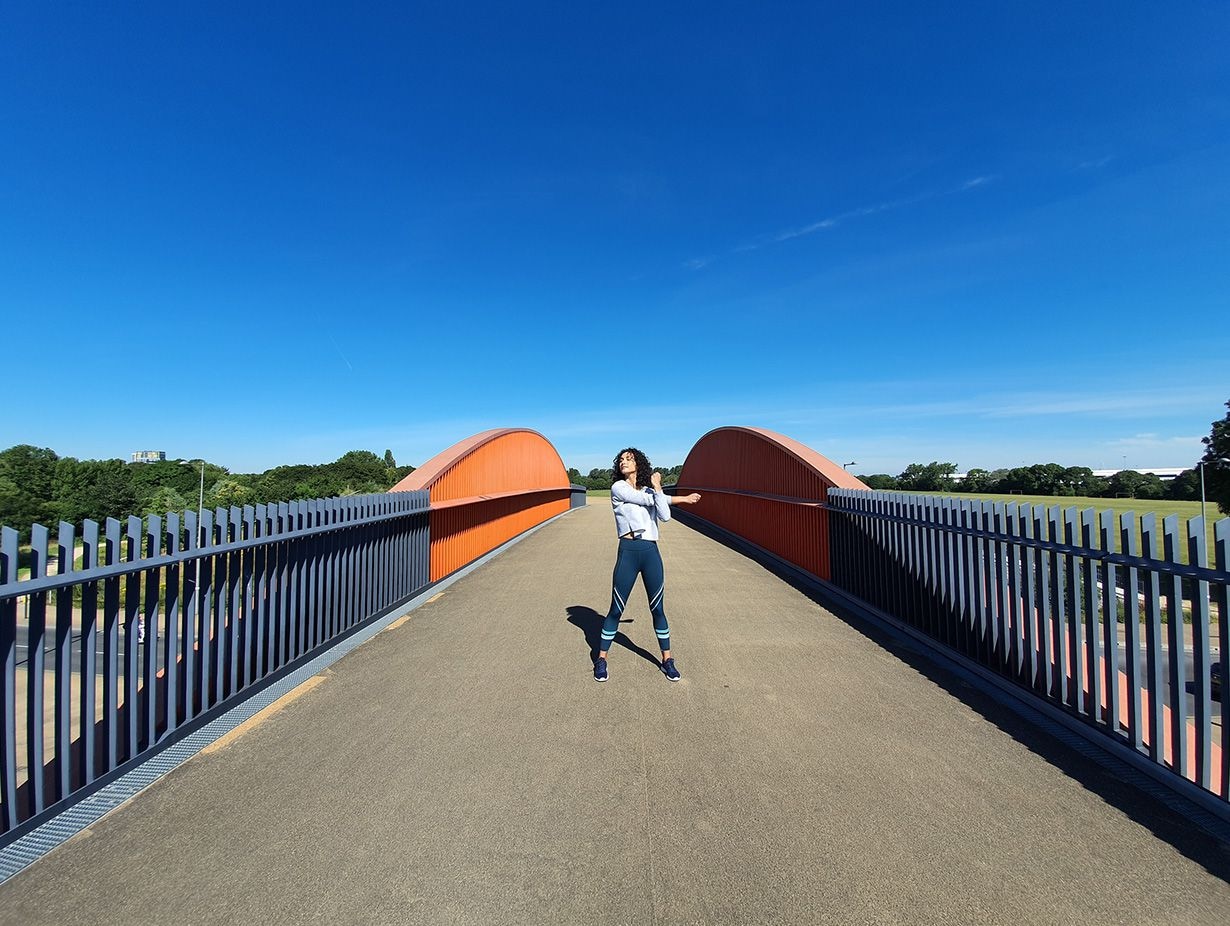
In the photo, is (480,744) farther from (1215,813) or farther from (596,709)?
(1215,813)

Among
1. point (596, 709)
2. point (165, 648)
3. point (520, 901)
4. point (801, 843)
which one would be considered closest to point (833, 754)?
point (801, 843)

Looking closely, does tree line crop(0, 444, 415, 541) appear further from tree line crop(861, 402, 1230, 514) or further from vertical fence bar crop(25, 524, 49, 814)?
tree line crop(861, 402, 1230, 514)

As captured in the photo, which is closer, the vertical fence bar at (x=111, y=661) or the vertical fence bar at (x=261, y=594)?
the vertical fence bar at (x=111, y=661)

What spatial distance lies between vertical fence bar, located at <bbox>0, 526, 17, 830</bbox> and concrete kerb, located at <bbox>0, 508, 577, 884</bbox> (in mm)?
145

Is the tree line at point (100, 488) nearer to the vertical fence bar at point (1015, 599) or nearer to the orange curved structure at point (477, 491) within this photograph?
the orange curved structure at point (477, 491)

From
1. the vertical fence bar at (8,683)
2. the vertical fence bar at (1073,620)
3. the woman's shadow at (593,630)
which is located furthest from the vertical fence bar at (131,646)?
the vertical fence bar at (1073,620)

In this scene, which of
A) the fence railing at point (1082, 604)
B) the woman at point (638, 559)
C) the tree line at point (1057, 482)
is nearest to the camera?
the fence railing at point (1082, 604)

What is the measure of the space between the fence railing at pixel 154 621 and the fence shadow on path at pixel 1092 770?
458 centimetres

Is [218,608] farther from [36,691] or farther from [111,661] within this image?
[36,691]

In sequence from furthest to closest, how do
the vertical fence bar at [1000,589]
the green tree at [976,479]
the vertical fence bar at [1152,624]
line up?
the green tree at [976,479]
the vertical fence bar at [1000,589]
the vertical fence bar at [1152,624]

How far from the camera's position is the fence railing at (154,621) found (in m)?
2.41

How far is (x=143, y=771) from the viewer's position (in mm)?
2883

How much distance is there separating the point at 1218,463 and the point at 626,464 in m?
57.6

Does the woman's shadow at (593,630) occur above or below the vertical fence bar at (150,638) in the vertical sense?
below
